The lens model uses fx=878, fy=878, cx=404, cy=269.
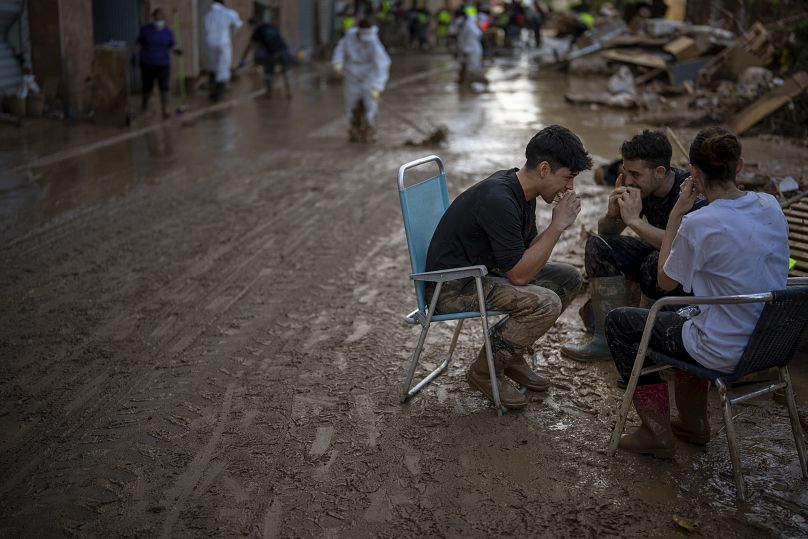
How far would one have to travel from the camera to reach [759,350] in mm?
3578

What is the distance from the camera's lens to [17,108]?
13164 mm

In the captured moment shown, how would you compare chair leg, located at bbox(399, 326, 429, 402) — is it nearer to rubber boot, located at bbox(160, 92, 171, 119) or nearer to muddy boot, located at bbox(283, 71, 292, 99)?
rubber boot, located at bbox(160, 92, 171, 119)

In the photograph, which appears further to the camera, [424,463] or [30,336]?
[30,336]

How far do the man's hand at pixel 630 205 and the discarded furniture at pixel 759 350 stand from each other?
850 millimetres

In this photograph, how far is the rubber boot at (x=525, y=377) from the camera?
482 centimetres

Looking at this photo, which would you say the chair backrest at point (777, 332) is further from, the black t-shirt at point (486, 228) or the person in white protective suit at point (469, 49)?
the person in white protective suit at point (469, 49)

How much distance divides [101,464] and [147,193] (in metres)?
5.75

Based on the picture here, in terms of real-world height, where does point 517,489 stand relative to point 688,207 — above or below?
below

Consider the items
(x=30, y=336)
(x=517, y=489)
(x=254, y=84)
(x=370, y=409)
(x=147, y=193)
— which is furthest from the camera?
(x=254, y=84)

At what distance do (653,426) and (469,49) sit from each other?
18426 mm

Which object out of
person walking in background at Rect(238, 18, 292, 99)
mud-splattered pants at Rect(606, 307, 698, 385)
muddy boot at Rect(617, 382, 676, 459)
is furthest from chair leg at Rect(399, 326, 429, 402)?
person walking in background at Rect(238, 18, 292, 99)

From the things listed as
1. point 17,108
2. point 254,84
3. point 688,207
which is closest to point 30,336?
point 688,207

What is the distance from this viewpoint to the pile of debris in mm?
13031

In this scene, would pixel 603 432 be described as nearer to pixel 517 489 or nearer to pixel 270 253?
pixel 517 489
